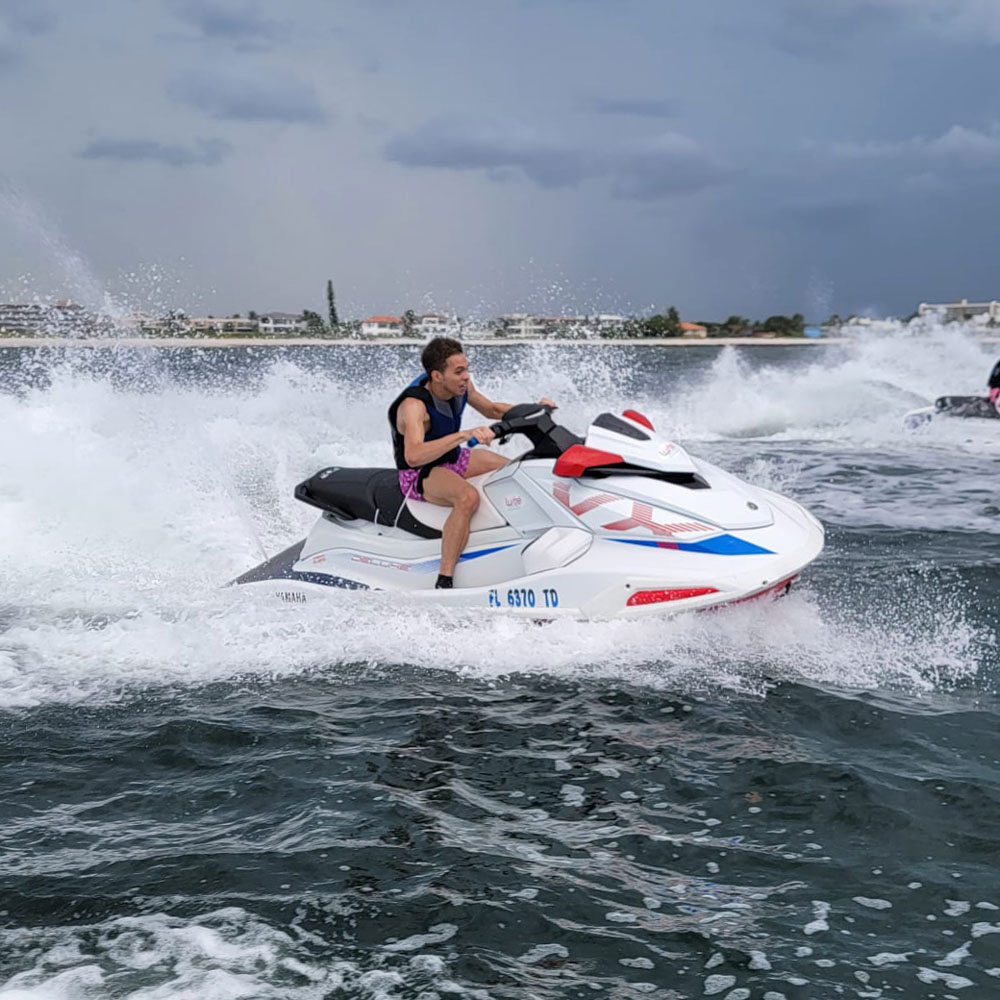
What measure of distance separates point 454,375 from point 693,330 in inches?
5060

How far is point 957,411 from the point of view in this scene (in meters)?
15.3

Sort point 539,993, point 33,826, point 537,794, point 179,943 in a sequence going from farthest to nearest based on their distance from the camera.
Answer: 1. point 537,794
2. point 33,826
3. point 179,943
4. point 539,993

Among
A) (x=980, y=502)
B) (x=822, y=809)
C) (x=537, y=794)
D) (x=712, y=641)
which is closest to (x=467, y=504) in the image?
(x=712, y=641)

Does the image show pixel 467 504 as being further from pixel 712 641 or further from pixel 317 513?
pixel 317 513

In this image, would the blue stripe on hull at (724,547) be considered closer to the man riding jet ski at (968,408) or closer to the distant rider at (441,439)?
the distant rider at (441,439)

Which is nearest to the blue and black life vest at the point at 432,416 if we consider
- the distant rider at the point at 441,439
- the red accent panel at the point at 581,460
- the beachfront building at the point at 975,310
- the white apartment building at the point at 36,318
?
the distant rider at the point at 441,439

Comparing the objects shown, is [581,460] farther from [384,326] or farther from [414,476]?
[384,326]

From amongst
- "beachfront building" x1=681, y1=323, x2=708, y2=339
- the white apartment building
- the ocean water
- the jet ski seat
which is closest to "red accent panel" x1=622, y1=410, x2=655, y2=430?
the ocean water

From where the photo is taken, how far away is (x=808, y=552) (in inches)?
211

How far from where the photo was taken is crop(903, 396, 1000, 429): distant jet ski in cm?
1510

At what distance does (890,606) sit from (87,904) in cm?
497

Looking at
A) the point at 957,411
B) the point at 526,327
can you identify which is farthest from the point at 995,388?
the point at 526,327

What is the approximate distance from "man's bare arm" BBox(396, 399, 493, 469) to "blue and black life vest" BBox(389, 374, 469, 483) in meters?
0.04

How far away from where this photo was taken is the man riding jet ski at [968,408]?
1505 centimetres
